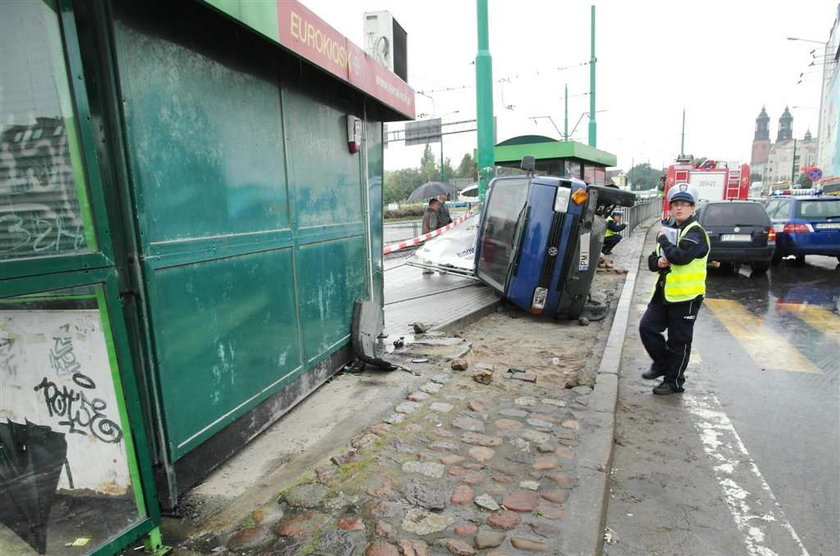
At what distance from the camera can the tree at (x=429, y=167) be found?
81688 mm

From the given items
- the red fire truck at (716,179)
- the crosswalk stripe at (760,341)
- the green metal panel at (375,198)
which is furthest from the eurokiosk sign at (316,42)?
the red fire truck at (716,179)

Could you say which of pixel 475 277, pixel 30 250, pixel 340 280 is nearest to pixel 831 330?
pixel 475 277

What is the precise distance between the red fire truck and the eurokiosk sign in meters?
21.6

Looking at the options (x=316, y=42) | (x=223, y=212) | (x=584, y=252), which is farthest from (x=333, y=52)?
(x=584, y=252)

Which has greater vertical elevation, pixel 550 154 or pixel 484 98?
pixel 484 98

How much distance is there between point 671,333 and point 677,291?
16.5 inches

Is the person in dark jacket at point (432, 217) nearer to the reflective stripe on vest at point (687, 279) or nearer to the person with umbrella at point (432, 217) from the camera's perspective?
the person with umbrella at point (432, 217)

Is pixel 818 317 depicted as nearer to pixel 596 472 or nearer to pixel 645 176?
pixel 596 472

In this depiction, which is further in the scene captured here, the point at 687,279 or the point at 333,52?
the point at 687,279

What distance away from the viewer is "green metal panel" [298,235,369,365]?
4137 millimetres

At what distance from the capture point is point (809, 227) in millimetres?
11523

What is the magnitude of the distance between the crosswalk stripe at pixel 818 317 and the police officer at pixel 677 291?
3244 mm

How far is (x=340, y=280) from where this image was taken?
477cm

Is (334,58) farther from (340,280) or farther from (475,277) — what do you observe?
(475,277)
